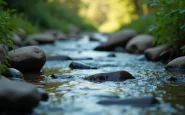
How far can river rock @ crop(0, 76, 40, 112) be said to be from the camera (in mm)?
2068

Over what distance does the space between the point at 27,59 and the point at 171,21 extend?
236 cm

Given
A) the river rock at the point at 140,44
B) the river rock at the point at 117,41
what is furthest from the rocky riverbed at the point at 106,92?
the river rock at the point at 117,41

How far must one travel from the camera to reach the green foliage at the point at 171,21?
4539 mm

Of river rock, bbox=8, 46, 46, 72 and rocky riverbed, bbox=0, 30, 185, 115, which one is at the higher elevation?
river rock, bbox=8, 46, 46, 72

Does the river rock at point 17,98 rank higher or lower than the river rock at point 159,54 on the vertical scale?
lower

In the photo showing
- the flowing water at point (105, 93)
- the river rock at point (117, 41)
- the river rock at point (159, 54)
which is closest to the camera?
the flowing water at point (105, 93)

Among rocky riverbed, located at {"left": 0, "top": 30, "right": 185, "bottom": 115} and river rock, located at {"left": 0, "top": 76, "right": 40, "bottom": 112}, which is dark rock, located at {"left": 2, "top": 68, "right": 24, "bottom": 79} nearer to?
rocky riverbed, located at {"left": 0, "top": 30, "right": 185, "bottom": 115}

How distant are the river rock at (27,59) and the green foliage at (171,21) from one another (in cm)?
200

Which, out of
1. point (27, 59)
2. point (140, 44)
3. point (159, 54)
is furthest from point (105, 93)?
point (140, 44)

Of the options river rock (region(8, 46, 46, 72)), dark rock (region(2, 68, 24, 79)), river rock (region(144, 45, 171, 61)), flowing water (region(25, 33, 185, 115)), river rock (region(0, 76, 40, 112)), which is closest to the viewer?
river rock (region(0, 76, 40, 112))

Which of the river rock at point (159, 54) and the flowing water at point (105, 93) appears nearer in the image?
the flowing water at point (105, 93)

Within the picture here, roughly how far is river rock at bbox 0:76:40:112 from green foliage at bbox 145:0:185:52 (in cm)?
284

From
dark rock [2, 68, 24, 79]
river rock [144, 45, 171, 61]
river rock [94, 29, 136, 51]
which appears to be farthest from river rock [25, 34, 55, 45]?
dark rock [2, 68, 24, 79]

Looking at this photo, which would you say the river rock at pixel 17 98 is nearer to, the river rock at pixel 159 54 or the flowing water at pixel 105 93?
the flowing water at pixel 105 93
